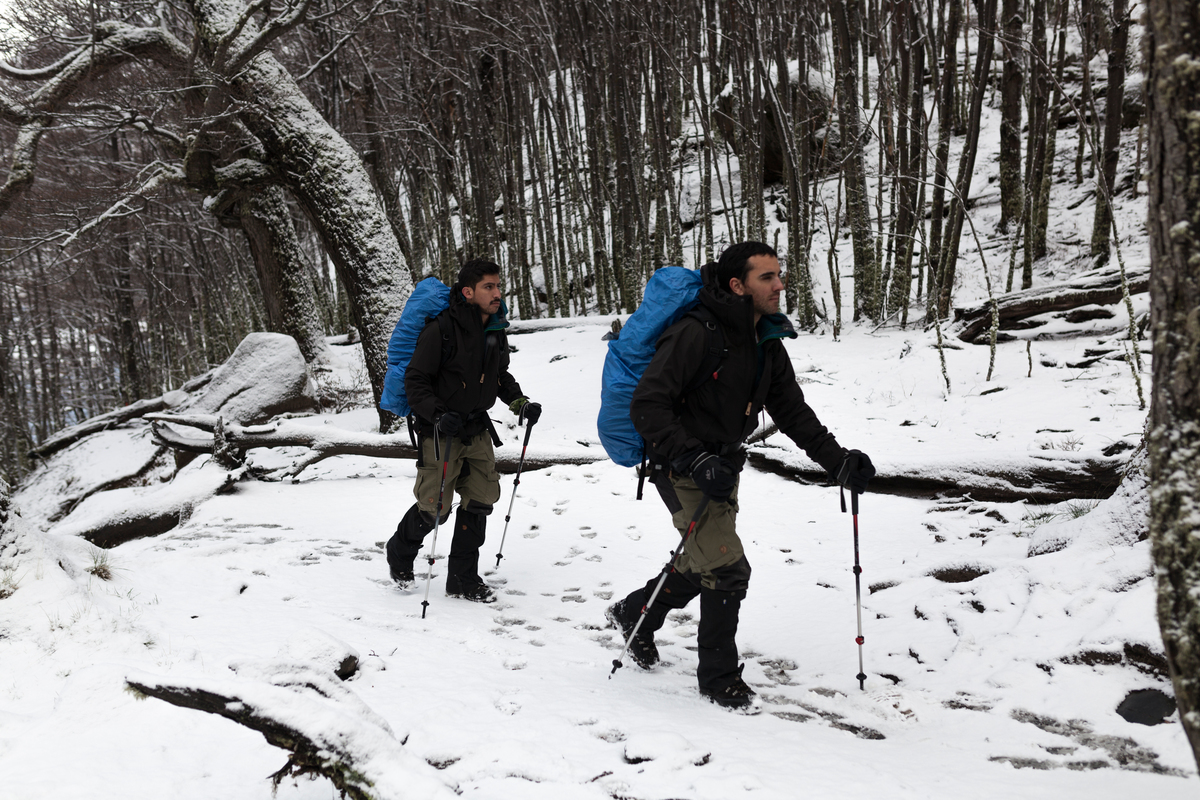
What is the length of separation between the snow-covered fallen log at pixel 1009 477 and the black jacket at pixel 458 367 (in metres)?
2.53

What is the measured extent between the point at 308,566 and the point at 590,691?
2734 mm

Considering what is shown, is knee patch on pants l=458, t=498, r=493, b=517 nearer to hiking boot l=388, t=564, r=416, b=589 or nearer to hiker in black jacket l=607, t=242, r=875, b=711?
hiking boot l=388, t=564, r=416, b=589

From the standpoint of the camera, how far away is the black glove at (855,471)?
125 inches

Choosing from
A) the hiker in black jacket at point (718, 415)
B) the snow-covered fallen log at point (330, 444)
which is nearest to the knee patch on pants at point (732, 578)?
the hiker in black jacket at point (718, 415)

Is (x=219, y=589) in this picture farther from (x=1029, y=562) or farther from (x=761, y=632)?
(x=1029, y=562)

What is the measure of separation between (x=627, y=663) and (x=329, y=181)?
A: 23.0 feet

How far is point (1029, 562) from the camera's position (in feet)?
12.3

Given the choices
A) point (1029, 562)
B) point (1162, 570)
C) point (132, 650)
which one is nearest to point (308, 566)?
point (132, 650)

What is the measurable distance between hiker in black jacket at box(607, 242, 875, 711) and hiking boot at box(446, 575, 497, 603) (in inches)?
69.8

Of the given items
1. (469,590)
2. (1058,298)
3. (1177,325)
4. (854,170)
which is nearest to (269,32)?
(469,590)

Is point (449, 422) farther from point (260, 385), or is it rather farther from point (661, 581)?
point (260, 385)

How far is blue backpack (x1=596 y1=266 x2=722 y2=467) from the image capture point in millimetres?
3197

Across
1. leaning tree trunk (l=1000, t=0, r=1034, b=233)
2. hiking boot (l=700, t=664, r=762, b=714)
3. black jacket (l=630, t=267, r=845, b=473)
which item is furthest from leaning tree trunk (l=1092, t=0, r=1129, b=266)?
hiking boot (l=700, t=664, r=762, b=714)

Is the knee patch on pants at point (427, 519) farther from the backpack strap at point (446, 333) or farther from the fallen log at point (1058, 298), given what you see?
the fallen log at point (1058, 298)
